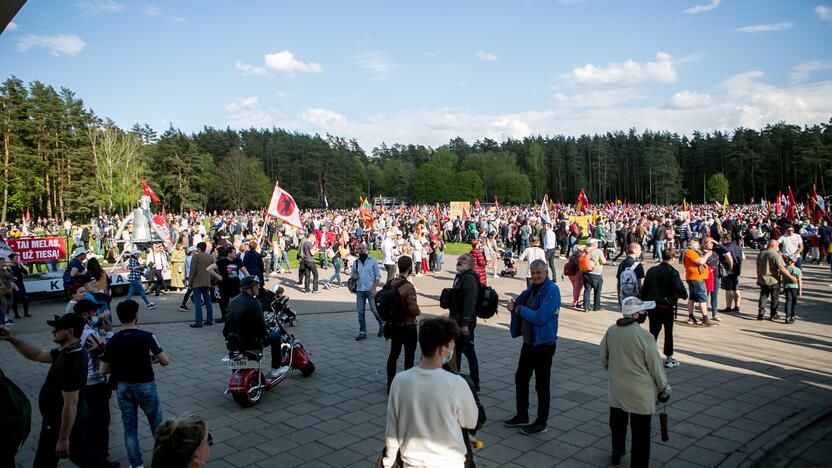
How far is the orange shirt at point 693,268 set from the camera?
425 inches

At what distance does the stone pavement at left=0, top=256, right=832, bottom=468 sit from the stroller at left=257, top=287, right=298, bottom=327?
459mm

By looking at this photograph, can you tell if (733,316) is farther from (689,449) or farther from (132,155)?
(132,155)

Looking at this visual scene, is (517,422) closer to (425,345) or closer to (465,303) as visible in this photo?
(465,303)

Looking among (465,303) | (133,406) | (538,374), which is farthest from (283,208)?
(538,374)

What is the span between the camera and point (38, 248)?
53.0 feet

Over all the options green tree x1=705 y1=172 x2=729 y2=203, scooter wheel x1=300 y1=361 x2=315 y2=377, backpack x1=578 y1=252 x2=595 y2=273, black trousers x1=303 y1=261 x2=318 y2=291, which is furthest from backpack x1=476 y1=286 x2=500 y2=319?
green tree x1=705 y1=172 x2=729 y2=203

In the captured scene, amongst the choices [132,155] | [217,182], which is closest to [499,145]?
[217,182]

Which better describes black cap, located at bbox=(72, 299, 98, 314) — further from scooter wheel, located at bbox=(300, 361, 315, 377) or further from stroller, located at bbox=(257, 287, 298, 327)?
scooter wheel, located at bbox=(300, 361, 315, 377)

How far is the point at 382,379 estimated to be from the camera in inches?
314

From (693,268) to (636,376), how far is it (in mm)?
7028

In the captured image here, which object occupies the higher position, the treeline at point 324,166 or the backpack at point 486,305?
the treeline at point 324,166

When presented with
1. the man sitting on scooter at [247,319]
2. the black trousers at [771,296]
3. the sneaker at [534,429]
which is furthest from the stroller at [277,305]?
the black trousers at [771,296]

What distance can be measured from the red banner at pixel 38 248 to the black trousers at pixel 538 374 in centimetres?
1565

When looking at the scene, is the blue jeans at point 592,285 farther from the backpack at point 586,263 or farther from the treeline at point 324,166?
the treeline at point 324,166
